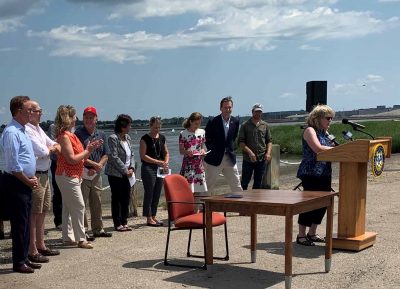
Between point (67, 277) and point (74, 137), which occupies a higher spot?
point (74, 137)

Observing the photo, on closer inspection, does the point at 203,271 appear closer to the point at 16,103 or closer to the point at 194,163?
the point at 16,103

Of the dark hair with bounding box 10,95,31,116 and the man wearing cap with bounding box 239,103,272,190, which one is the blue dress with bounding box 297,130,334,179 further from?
the dark hair with bounding box 10,95,31,116

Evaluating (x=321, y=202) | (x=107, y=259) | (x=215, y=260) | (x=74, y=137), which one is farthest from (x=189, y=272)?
(x=74, y=137)

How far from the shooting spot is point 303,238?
8188mm

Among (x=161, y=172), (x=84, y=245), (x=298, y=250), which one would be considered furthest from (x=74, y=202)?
(x=298, y=250)

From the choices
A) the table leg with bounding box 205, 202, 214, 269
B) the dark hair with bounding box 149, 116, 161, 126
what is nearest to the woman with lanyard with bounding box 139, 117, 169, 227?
the dark hair with bounding box 149, 116, 161, 126

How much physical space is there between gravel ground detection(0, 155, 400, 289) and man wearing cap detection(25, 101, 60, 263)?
0.87 feet

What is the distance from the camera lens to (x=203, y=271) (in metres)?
6.85

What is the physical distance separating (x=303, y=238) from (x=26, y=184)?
3.72 m

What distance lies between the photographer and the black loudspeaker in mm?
13761

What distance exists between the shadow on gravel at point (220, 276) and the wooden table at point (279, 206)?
0.22 m

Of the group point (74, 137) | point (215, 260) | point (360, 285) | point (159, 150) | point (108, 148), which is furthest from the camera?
point (159, 150)

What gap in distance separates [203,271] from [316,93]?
783cm

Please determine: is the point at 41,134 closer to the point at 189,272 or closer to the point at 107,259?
the point at 107,259
